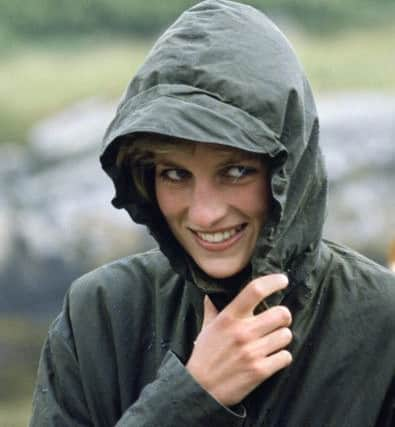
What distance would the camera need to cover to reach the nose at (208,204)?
2.66 m

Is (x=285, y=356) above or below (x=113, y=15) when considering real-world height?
above

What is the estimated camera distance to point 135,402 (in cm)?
280

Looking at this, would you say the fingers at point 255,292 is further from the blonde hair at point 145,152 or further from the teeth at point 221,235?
the blonde hair at point 145,152

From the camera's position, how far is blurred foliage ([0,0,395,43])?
Answer: 31.1 feet

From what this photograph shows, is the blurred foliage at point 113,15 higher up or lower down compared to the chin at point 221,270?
lower down

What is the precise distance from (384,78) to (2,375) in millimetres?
3087

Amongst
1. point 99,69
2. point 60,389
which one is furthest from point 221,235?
point 99,69

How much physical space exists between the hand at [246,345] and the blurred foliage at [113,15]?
6.90 meters

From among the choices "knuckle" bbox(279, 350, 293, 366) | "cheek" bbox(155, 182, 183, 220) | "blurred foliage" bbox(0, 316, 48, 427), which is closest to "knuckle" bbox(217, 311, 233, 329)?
"knuckle" bbox(279, 350, 293, 366)

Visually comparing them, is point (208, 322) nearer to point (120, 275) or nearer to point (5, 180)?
point (120, 275)

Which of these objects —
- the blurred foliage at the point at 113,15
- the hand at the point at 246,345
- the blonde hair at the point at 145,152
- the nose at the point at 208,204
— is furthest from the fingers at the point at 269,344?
the blurred foliage at the point at 113,15

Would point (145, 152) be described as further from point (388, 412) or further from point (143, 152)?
point (388, 412)

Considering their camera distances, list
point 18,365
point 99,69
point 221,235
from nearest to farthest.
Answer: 1. point 221,235
2. point 18,365
3. point 99,69

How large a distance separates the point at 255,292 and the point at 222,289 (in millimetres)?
170
